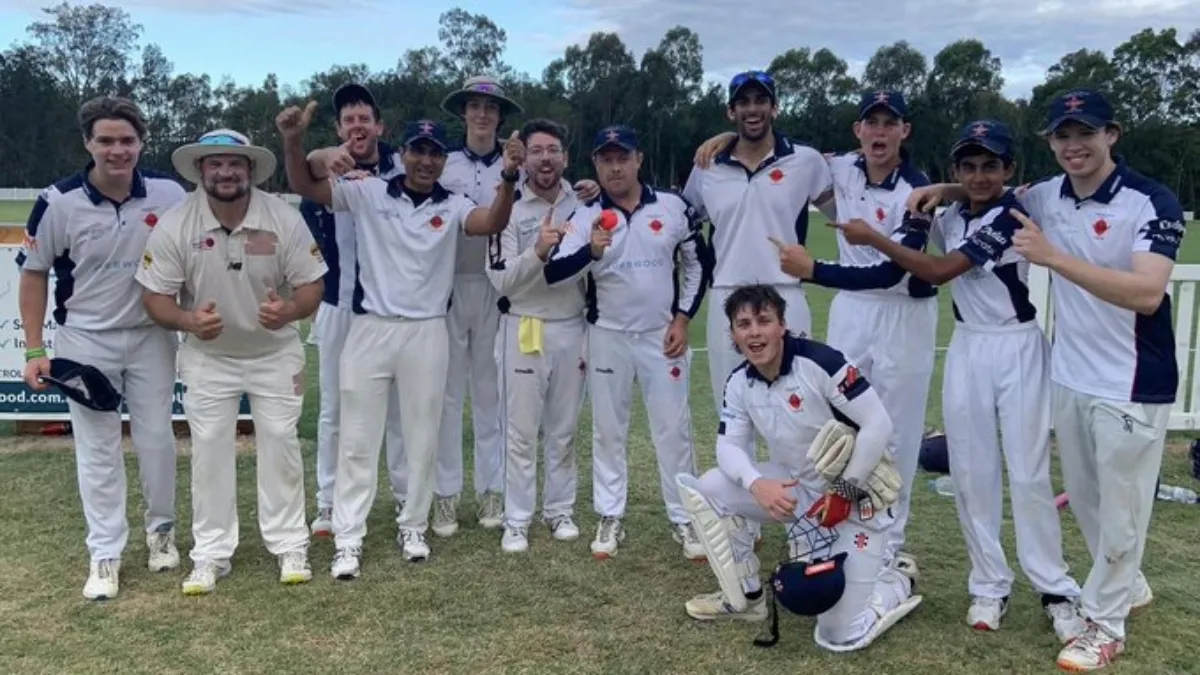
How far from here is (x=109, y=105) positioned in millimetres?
4523

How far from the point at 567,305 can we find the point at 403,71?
224ft

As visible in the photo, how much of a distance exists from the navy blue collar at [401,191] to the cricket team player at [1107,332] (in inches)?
107

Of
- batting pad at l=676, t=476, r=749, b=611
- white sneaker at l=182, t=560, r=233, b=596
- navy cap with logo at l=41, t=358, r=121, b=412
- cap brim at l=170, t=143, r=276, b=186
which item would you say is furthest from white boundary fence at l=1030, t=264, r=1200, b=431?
navy cap with logo at l=41, t=358, r=121, b=412

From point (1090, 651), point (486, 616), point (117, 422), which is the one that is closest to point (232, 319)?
point (117, 422)

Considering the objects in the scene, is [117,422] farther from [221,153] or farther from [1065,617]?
[1065,617]

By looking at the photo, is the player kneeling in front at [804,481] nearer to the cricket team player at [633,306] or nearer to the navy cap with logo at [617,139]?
the cricket team player at [633,306]

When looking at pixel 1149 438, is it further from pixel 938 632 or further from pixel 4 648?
pixel 4 648

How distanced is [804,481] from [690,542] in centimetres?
115

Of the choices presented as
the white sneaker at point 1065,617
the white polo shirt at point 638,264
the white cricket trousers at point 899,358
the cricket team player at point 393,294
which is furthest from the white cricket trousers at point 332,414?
the white sneaker at point 1065,617

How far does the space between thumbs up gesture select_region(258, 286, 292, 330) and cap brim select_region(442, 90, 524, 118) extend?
5.24ft

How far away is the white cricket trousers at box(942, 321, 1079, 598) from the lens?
403cm

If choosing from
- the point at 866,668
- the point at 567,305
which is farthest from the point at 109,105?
the point at 866,668

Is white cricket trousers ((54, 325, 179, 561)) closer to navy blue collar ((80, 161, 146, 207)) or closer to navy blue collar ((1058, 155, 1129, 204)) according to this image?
navy blue collar ((80, 161, 146, 207))

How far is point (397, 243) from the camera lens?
4922mm
